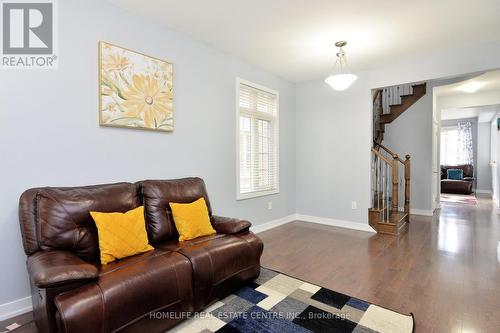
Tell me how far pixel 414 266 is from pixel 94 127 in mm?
3607

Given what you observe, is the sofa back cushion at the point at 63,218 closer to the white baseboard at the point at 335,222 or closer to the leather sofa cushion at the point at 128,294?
the leather sofa cushion at the point at 128,294

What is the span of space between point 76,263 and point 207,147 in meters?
2.12

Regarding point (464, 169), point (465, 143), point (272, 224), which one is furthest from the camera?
point (465, 143)

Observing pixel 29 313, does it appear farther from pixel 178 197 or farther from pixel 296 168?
pixel 296 168

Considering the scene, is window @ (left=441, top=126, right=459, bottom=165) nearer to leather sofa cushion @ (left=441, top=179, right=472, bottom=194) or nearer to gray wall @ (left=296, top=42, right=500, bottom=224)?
leather sofa cushion @ (left=441, top=179, right=472, bottom=194)

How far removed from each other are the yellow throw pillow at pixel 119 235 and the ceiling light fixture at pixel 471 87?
6584 mm

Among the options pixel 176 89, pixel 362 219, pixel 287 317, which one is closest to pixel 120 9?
pixel 176 89

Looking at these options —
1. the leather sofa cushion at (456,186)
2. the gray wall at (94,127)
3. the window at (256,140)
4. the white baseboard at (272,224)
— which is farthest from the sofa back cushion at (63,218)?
the leather sofa cushion at (456,186)

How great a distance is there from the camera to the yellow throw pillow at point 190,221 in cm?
243

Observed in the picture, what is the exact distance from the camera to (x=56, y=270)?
1.44 metres

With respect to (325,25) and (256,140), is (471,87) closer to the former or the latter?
(325,25)

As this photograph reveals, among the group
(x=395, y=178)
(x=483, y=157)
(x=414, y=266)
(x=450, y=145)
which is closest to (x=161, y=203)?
(x=414, y=266)

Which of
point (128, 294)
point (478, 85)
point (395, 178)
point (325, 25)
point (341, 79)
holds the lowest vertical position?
point (128, 294)

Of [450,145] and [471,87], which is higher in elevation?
[471,87]
